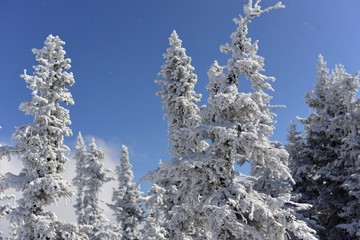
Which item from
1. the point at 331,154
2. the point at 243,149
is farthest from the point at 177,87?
the point at 331,154

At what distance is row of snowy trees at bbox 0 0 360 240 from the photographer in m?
12.1

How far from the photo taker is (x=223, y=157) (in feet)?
42.9

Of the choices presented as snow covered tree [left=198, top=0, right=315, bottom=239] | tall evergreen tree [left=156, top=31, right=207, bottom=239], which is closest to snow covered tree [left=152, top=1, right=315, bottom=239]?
snow covered tree [left=198, top=0, right=315, bottom=239]

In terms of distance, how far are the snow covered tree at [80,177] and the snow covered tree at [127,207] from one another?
11.3ft

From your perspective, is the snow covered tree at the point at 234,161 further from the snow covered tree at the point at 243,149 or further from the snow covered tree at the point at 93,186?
the snow covered tree at the point at 93,186

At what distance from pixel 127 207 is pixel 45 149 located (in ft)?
68.6

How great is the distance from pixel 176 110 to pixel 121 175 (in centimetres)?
1920

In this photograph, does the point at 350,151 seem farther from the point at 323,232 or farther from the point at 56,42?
the point at 56,42

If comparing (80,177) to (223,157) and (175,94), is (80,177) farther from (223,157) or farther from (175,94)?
(223,157)

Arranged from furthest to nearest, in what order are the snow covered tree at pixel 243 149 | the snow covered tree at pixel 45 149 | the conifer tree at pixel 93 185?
the conifer tree at pixel 93 185 → the snow covered tree at pixel 45 149 → the snow covered tree at pixel 243 149

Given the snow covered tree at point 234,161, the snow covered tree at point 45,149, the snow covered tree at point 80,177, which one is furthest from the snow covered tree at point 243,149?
the snow covered tree at point 80,177

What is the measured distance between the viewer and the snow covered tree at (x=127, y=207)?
36.8 meters

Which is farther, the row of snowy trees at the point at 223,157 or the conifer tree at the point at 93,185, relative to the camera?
the conifer tree at the point at 93,185

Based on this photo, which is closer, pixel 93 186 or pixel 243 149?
pixel 243 149
